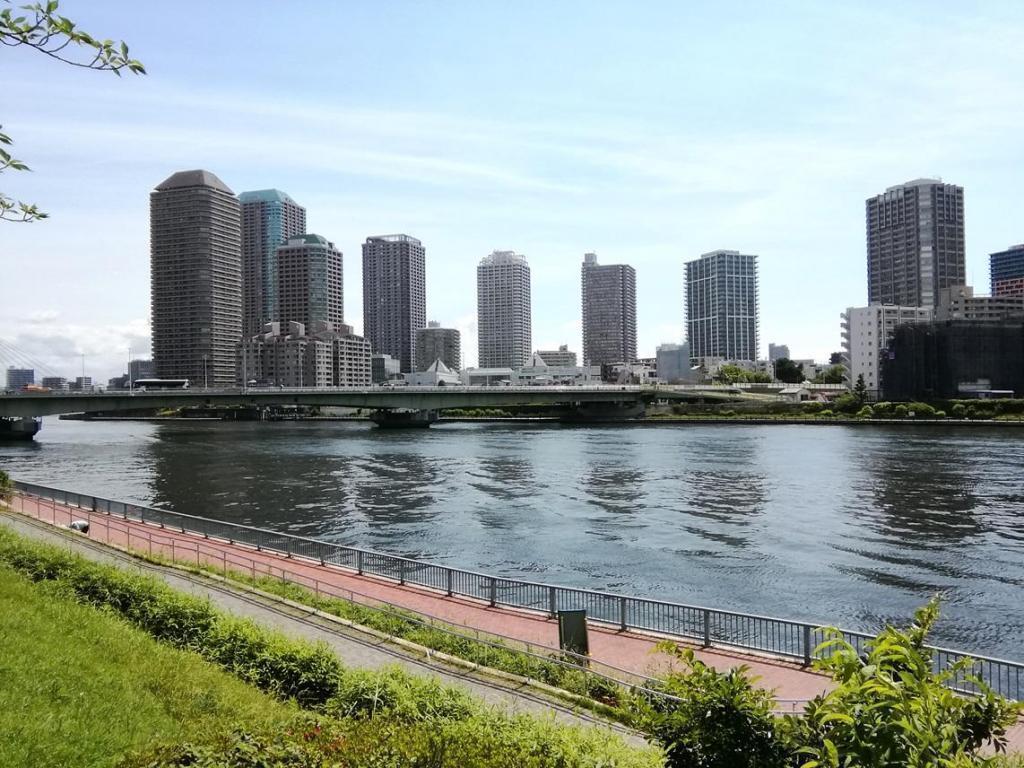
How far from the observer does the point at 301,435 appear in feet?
417

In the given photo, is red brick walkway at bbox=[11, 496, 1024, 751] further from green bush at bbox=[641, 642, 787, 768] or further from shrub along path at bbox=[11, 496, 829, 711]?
green bush at bbox=[641, 642, 787, 768]

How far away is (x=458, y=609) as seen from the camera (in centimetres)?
2256

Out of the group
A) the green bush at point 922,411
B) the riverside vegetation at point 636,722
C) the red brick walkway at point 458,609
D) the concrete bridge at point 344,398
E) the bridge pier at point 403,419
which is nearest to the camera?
the riverside vegetation at point 636,722

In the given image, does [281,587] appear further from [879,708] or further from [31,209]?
[879,708]

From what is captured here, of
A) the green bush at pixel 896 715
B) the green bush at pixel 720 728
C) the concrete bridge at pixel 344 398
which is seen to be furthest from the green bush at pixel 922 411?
the green bush at pixel 896 715

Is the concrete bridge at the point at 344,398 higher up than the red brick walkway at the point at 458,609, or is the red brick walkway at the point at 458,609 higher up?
the concrete bridge at the point at 344,398

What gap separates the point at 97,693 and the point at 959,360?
174 meters

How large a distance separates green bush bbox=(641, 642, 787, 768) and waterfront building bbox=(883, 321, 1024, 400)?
552 feet

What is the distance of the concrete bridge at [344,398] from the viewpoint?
106 meters

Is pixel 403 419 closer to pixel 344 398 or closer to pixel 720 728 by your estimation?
pixel 344 398

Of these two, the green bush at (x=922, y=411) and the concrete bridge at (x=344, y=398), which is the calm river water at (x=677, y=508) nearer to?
the concrete bridge at (x=344, y=398)

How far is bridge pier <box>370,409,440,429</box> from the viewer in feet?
456

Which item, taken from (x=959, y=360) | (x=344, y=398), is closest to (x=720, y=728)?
(x=344, y=398)

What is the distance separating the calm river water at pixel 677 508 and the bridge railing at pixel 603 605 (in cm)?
348
